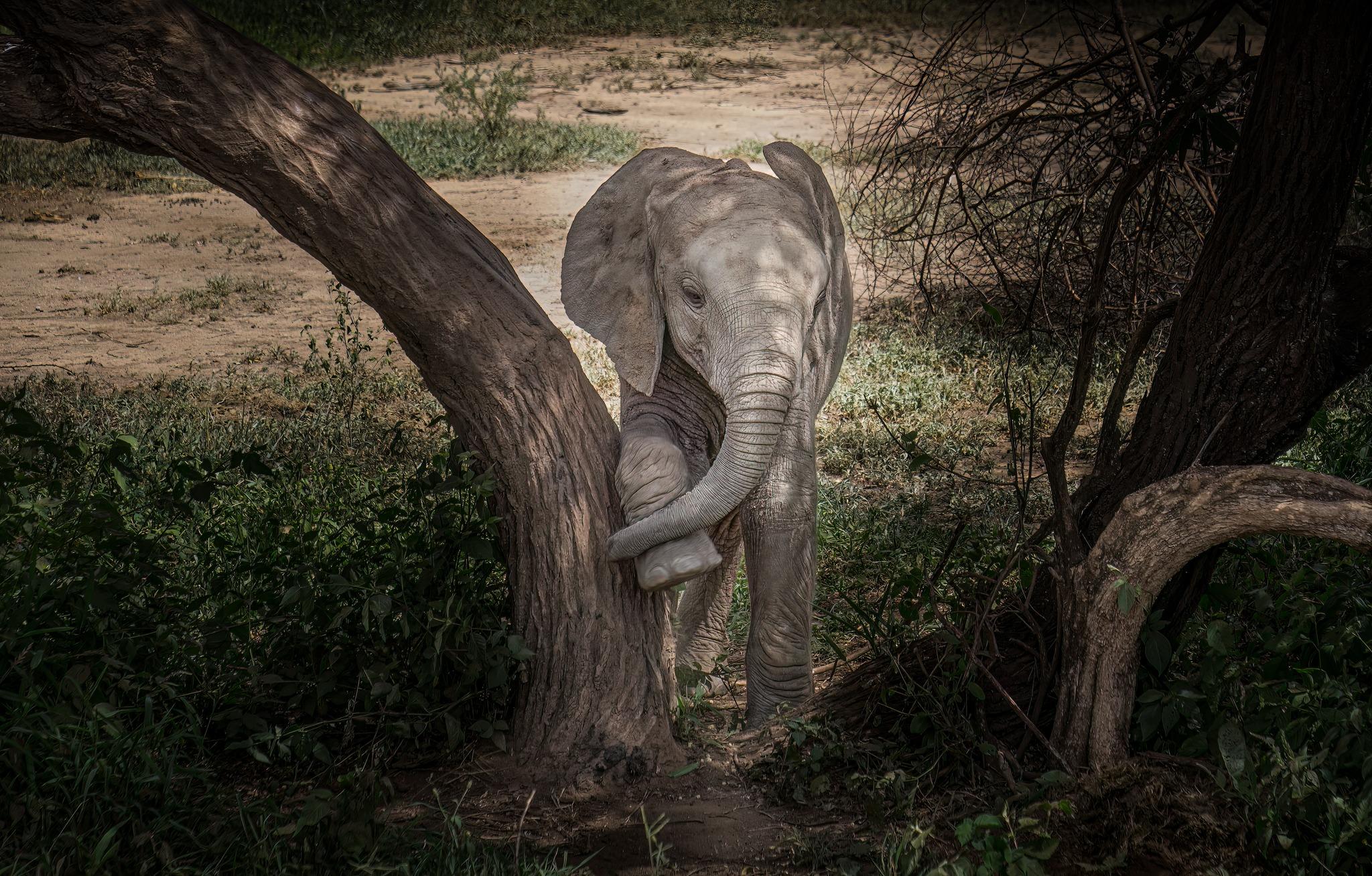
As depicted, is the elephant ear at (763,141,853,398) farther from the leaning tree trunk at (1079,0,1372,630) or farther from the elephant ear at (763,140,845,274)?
the leaning tree trunk at (1079,0,1372,630)

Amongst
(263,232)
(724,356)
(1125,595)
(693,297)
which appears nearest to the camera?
(1125,595)

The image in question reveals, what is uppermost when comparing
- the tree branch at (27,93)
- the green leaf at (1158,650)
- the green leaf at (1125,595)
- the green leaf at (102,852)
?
the tree branch at (27,93)

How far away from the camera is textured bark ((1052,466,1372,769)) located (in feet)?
8.86

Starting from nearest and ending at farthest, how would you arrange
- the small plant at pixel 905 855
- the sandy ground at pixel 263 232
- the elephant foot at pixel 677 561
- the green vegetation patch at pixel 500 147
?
the small plant at pixel 905 855 → the elephant foot at pixel 677 561 → the sandy ground at pixel 263 232 → the green vegetation patch at pixel 500 147

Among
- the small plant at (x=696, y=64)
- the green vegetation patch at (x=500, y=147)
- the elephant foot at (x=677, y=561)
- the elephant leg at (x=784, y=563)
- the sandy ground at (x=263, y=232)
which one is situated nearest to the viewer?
the elephant foot at (x=677, y=561)

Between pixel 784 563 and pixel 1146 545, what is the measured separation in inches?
46.6

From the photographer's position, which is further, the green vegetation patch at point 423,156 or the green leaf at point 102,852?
the green vegetation patch at point 423,156

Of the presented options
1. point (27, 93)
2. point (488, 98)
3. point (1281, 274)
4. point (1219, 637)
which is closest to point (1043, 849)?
point (1219, 637)

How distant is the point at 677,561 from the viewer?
348cm

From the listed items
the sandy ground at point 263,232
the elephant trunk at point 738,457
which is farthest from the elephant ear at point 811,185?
the sandy ground at point 263,232

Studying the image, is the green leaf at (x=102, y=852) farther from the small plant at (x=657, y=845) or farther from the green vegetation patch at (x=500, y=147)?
the green vegetation patch at (x=500, y=147)

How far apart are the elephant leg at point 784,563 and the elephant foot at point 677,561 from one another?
14.4 inches

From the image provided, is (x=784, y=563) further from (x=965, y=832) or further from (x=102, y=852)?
(x=102, y=852)

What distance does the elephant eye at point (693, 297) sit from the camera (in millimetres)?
3719
